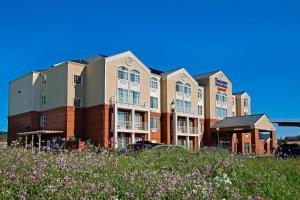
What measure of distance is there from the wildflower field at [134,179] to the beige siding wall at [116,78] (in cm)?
3321

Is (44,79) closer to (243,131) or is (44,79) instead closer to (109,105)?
(109,105)

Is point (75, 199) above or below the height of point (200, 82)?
below

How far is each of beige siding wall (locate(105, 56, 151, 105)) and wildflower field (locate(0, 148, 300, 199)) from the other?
33.2 meters

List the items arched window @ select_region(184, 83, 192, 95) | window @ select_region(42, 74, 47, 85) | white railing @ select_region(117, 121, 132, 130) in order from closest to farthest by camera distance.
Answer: white railing @ select_region(117, 121, 132, 130) → window @ select_region(42, 74, 47, 85) → arched window @ select_region(184, 83, 192, 95)

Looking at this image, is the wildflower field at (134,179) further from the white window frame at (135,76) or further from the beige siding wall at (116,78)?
the white window frame at (135,76)

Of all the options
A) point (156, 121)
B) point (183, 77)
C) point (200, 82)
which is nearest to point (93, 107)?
point (156, 121)

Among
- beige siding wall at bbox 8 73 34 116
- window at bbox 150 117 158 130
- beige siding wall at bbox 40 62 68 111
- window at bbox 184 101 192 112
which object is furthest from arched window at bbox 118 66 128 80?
beige siding wall at bbox 8 73 34 116

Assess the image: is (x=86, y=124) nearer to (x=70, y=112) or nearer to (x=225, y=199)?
(x=70, y=112)

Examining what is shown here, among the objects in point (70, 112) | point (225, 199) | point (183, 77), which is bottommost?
point (225, 199)

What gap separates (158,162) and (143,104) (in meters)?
36.2

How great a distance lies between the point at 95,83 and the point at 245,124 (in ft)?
71.2

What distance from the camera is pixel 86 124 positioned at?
44.1 meters

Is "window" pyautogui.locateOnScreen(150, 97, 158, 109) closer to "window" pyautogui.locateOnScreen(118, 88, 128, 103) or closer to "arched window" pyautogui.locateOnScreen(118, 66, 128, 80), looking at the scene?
"window" pyautogui.locateOnScreen(118, 88, 128, 103)

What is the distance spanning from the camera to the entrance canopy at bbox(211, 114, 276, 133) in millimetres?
51000
